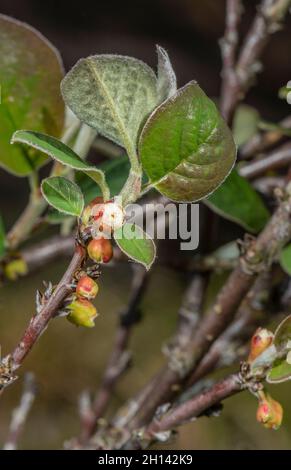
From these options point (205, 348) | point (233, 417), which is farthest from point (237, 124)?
point (233, 417)

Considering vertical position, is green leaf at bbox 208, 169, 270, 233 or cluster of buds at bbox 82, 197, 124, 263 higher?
green leaf at bbox 208, 169, 270, 233

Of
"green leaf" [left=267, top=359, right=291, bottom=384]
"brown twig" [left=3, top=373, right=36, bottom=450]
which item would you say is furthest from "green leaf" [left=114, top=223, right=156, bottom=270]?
"brown twig" [left=3, top=373, right=36, bottom=450]

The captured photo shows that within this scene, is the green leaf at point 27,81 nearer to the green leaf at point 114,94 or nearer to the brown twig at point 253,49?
the green leaf at point 114,94

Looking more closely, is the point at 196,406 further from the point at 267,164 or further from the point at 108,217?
the point at 267,164

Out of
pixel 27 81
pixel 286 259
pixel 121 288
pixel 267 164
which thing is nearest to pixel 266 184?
pixel 267 164

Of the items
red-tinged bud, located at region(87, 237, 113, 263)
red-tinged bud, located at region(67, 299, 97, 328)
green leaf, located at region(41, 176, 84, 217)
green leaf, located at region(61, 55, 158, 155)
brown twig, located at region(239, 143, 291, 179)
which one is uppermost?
brown twig, located at region(239, 143, 291, 179)

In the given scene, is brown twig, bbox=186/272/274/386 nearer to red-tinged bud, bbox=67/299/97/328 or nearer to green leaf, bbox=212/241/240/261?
green leaf, bbox=212/241/240/261
